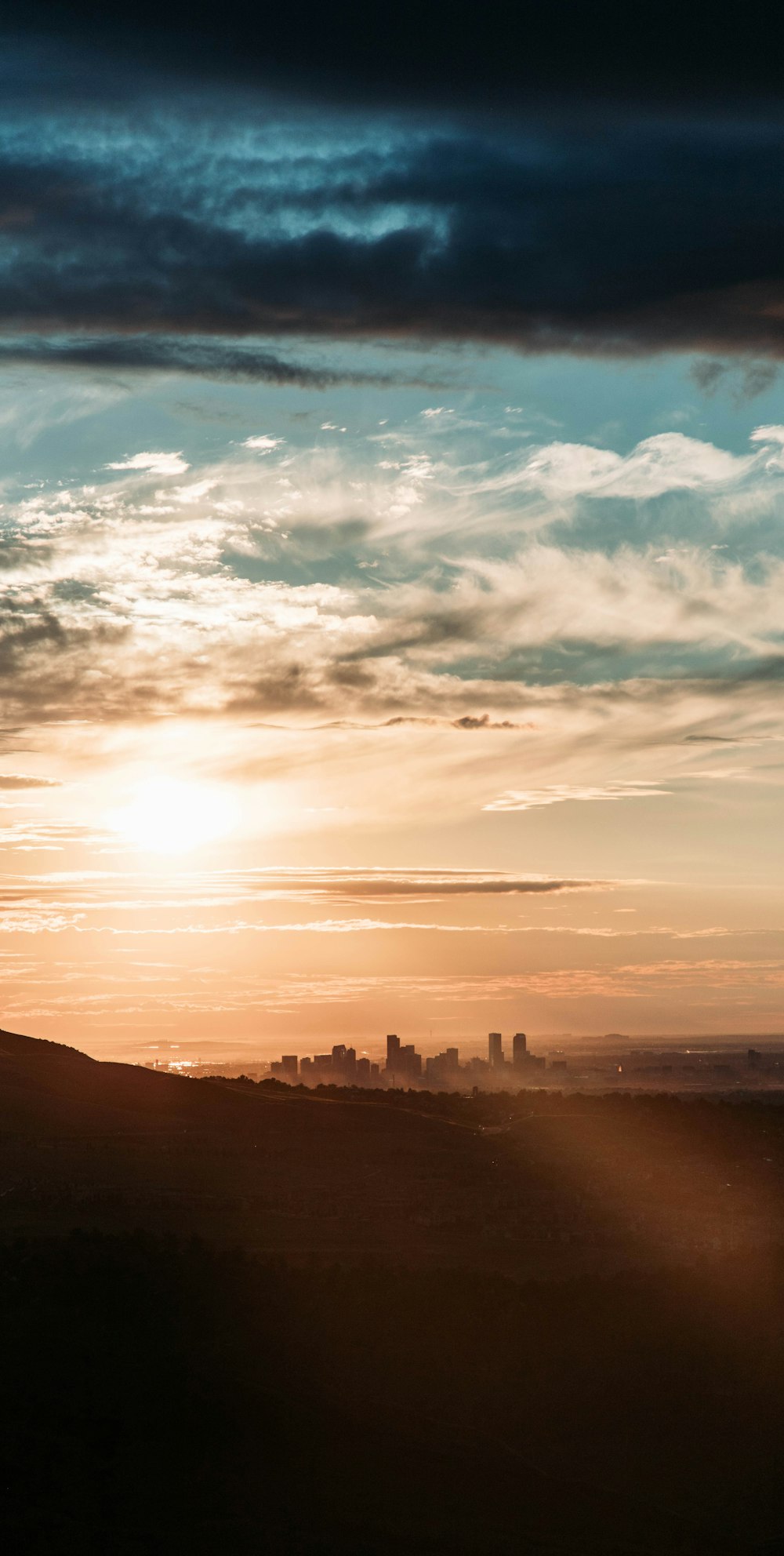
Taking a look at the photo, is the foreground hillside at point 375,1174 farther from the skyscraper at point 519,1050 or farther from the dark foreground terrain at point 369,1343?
the skyscraper at point 519,1050

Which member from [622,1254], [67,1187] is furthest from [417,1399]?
[67,1187]

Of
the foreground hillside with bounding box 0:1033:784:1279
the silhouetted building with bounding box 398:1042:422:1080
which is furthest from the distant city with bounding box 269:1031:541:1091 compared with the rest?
the foreground hillside with bounding box 0:1033:784:1279

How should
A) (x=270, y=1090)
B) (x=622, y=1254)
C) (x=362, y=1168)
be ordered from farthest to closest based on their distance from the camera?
(x=270, y=1090) → (x=362, y=1168) → (x=622, y=1254)

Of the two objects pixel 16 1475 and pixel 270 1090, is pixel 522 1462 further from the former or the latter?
pixel 270 1090

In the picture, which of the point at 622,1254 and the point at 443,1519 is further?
the point at 622,1254

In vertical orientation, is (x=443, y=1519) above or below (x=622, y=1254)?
below

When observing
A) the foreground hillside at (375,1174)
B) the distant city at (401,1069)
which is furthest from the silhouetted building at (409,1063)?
the foreground hillside at (375,1174)

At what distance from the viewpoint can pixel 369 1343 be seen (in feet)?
85.4

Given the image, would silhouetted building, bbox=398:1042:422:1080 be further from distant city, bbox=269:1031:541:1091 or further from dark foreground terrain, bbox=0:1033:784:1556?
dark foreground terrain, bbox=0:1033:784:1556

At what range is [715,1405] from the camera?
26.0 m

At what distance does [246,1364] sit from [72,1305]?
11.5ft

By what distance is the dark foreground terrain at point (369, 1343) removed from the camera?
21.7 meters

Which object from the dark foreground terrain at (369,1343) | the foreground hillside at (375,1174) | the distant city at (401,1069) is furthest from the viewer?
the distant city at (401,1069)

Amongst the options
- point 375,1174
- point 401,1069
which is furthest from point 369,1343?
point 401,1069
